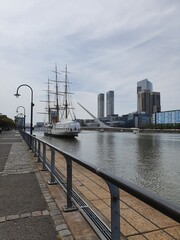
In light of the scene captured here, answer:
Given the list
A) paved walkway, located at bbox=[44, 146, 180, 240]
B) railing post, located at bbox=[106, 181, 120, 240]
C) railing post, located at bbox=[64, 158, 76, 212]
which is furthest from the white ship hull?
railing post, located at bbox=[106, 181, 120, 240]

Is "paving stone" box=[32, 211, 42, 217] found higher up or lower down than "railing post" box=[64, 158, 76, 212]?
lower down

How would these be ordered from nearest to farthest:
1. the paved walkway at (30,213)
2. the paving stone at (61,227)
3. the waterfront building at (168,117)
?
the paved walkway at (30,213), the paving stone at (61,227), the waterfront building at (168,117)

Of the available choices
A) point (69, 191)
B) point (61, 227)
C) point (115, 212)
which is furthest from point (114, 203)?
point (69, 191)

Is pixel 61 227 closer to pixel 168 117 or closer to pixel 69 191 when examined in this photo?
pixel 69 191

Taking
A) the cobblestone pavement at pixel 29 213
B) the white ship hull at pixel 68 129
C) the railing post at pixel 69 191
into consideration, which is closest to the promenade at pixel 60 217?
the cobblestone pavement at pixel 29 213

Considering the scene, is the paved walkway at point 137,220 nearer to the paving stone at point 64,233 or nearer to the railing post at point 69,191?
the railing post at point 69,191

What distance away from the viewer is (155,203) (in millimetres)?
2189

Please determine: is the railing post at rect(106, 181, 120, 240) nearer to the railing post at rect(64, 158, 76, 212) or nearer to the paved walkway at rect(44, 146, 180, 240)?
the paved walkway at rect(44, 146, 180, 240)

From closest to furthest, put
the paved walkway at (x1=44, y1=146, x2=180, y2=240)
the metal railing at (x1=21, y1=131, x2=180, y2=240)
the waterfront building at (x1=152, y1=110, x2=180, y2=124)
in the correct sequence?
the metal railing at (x1=21, y1=131, x2=180, y2=240), the paved walkway at (x1=44, y1=146, x2=180, y2=240), the waterfront building at (x1=152, y1=110, x2=180, y2=124)

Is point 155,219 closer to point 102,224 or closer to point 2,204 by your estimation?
point 102,224

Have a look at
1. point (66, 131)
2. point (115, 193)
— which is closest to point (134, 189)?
point (115, 193)

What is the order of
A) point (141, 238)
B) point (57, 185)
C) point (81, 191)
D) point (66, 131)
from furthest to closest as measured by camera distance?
point (66, 131)
point (57, 185)
point (81, 191)
point (141, 238)

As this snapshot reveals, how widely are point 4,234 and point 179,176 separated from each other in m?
12.7

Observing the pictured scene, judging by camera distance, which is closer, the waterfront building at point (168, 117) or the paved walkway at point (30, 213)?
the paved walkway at point (30, 213)
